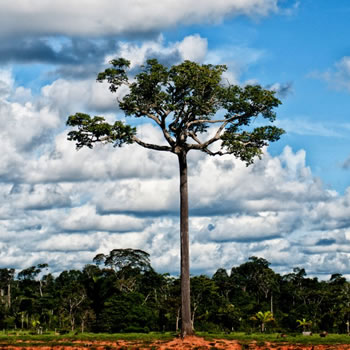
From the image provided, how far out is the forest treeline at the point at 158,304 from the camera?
50688 millimetres

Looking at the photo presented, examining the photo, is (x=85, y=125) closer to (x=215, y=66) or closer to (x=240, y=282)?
(x=215, y=66)

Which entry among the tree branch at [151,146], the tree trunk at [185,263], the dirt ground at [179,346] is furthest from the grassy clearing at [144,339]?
the tree branch at [151,146]

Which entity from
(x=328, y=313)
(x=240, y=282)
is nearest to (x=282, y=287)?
(x=240, y=282)

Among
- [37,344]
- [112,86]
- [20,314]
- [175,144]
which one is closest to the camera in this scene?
[37,344]

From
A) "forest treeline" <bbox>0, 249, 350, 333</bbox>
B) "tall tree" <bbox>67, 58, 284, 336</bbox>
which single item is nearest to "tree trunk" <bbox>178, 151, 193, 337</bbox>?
"tall tree" <bbox>67, 58, 284, 336</bbox>

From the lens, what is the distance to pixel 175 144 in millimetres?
30703

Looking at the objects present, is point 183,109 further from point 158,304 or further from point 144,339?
point 158,304

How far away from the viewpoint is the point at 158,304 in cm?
5891

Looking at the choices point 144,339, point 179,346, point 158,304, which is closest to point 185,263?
point 144,339

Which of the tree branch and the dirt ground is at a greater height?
the tree branch

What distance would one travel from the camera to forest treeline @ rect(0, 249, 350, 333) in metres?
50.7

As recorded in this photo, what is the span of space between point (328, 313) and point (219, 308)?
12.0 m

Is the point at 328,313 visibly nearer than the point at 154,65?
No

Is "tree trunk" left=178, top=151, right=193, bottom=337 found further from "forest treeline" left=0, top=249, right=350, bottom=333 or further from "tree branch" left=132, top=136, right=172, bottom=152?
"forest treeline" left=0, top=249, right=350, bottom=333
